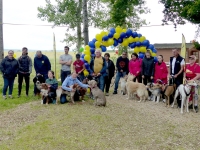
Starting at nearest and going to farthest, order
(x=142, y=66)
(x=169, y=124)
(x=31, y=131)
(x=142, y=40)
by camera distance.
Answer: (x=31, y=131)
(x=169, y=124)
(x=142, y=66)
(x=142, y=40)

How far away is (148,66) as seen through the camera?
10.3 m

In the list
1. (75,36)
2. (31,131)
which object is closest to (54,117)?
(31,131)

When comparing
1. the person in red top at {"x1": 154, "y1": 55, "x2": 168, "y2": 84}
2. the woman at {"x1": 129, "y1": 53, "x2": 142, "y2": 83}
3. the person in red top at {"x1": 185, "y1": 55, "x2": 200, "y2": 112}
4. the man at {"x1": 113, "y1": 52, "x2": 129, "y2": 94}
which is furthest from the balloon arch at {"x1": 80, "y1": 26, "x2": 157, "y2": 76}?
the person in red top at {"x1": 185, "y1": 55, "x2": 200, "y2": 112}

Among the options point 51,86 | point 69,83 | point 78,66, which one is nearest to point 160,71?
point 78,66

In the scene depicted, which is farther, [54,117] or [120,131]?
[54,117]

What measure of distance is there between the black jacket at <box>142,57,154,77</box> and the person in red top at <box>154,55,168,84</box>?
183 millimetres

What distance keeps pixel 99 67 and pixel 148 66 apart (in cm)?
173

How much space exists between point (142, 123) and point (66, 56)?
4.46 m

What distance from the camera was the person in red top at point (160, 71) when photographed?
1002 cm

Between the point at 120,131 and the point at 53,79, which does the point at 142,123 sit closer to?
the point at 120,131

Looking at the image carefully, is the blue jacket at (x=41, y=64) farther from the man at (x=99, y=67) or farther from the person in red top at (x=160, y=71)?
the person in red top at (x=160, y=71)

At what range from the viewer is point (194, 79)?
8.48m

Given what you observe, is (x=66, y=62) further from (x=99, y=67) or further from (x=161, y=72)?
(x=161, y=72)

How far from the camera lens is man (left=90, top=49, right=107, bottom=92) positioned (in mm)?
10645
